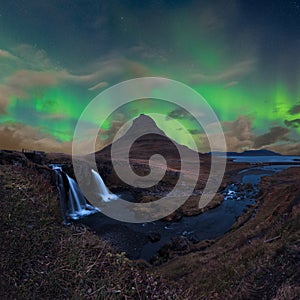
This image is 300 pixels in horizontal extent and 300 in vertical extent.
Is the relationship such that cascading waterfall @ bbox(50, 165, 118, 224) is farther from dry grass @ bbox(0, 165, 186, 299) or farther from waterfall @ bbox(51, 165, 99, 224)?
dry grass @ bbox(0, 165, 186, 299)

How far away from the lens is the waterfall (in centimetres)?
3065

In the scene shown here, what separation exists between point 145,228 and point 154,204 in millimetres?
11984

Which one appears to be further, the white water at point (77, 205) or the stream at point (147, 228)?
the white water at point (77, 205)

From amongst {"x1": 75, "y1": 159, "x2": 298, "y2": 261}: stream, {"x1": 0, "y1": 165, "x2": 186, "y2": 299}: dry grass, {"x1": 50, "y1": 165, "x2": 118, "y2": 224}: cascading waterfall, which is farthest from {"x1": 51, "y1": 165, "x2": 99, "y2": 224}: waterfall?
{"x1": 0, "y1": 165, "x2": 186, "y2": 299}: dry grass

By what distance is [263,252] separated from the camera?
387 inches

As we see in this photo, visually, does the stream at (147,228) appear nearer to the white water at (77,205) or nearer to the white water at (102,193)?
the white water at (77,205)

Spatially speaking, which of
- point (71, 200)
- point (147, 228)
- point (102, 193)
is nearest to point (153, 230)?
point (147, 228)

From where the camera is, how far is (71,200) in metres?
32.8

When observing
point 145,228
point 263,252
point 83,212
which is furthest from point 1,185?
point 83,212

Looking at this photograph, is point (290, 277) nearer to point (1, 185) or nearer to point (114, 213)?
point (1, 185)

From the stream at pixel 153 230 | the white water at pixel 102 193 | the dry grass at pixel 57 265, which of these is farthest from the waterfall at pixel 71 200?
the dry grass at pixel 57 265

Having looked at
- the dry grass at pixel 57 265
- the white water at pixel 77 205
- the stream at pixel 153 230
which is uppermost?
the dry grass at pixel 57 265

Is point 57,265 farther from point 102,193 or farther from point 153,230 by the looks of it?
point 102,193

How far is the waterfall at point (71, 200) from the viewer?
30647 millimetres
